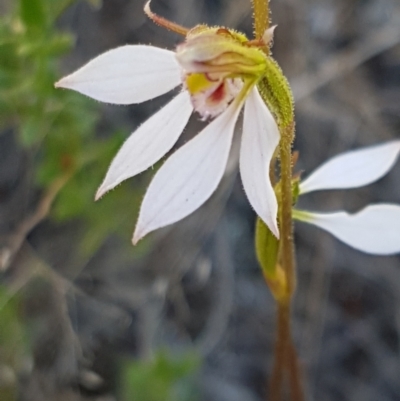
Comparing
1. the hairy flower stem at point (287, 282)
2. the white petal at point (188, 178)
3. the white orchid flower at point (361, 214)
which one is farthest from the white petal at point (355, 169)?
the white petal at point (188, 178)

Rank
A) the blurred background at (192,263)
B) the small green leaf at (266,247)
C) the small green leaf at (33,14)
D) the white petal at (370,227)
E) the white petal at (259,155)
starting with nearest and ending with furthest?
1. the white petal at (259,155)
2. the small green leaf at (266,247)
3. the white petal at (370,227)
4. the small green leaf at (33,14)
5. the blurred background at (192,263)

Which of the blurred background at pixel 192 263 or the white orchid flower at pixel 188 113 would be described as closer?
the white orchid flower at pixel 188 113

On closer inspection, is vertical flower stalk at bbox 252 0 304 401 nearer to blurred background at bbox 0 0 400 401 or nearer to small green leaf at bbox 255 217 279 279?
small green leaf at bbox 255 217 279 279

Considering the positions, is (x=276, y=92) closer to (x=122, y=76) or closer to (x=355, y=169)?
(x=122, y=76)

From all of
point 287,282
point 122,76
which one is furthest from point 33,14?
point 287,282

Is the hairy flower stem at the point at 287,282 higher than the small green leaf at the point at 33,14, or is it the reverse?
the small green leaf at the point at 33,14

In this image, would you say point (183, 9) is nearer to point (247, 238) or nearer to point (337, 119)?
point (337, 119)

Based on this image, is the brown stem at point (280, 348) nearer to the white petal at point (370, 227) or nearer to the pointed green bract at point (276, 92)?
the white petal at point (370, 227)

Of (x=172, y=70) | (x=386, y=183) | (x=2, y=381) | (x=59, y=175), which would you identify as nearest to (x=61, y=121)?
(x=59, y=175)
